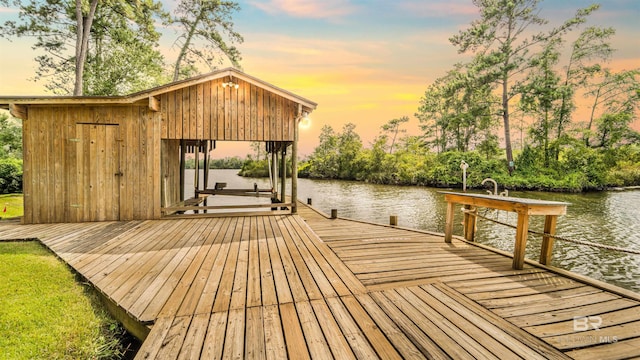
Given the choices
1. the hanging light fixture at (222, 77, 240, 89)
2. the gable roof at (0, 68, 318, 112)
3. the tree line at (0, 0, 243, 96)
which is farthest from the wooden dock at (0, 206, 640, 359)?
the tree line at (0, 0, 243, 96)

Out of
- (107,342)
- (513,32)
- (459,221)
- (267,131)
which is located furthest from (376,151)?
(107,342)

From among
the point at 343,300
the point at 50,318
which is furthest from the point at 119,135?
the point at 343,300

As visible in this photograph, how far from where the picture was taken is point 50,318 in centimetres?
250

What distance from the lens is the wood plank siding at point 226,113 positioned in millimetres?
6398

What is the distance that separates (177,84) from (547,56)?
1163 inches

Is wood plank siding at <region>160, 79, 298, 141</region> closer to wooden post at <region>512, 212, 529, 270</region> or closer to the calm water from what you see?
wooden post at <region>512, 212, 529, 270</region>

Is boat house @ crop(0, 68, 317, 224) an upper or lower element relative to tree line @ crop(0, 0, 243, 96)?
lower

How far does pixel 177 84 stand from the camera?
6.14 metres

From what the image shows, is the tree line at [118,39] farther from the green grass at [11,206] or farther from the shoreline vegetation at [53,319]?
the shoreline vegetation at [53,319]

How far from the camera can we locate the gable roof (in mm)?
5582

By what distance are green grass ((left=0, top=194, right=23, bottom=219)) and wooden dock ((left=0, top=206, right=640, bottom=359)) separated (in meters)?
4.88

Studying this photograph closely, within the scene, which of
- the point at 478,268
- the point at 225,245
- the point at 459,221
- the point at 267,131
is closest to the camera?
the point at 478,268

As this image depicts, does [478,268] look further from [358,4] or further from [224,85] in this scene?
[358,4]

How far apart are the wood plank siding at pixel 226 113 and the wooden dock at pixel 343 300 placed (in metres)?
2.82
